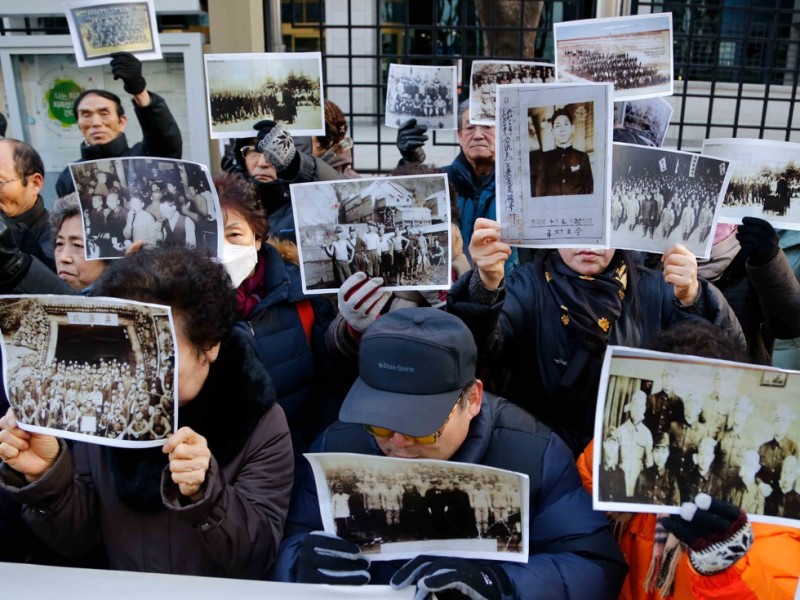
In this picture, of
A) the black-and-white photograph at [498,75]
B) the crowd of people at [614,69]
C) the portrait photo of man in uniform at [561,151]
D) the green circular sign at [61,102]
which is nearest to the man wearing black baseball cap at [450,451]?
the portrait photo of man in uniform at [561,151]

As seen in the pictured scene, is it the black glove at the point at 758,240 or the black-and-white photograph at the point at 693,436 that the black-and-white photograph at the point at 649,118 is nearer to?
the black glove at the point at 758,240

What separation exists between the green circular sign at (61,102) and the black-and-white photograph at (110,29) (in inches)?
94.7

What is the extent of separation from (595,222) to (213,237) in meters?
1.09

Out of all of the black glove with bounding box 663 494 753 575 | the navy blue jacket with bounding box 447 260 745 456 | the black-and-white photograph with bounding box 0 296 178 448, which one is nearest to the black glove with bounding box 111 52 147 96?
the navy blue jacket with bounding box 447 260 745 456

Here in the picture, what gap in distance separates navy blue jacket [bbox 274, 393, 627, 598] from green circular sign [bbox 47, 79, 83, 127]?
16.7 feet

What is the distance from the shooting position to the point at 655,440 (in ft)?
4.55

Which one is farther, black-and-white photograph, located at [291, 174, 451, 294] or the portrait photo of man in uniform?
black-and-white photograph, located at [291, 174, 451, 294]

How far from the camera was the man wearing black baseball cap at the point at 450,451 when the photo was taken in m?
1.47

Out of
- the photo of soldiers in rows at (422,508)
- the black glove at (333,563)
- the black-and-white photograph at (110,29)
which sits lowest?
the black glove at (333,563)

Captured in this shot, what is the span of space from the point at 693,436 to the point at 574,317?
95 centimetres

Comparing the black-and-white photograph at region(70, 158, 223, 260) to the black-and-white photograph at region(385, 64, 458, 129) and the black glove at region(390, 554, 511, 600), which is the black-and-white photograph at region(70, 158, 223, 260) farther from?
the black-and-white photograph at region(385, 64, 458, 129)

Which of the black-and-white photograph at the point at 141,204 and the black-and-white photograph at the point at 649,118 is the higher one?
the black-and-white photograph at the point at 649,118

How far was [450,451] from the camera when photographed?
1.60 metres

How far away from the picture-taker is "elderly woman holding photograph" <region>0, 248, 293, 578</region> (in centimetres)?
150
